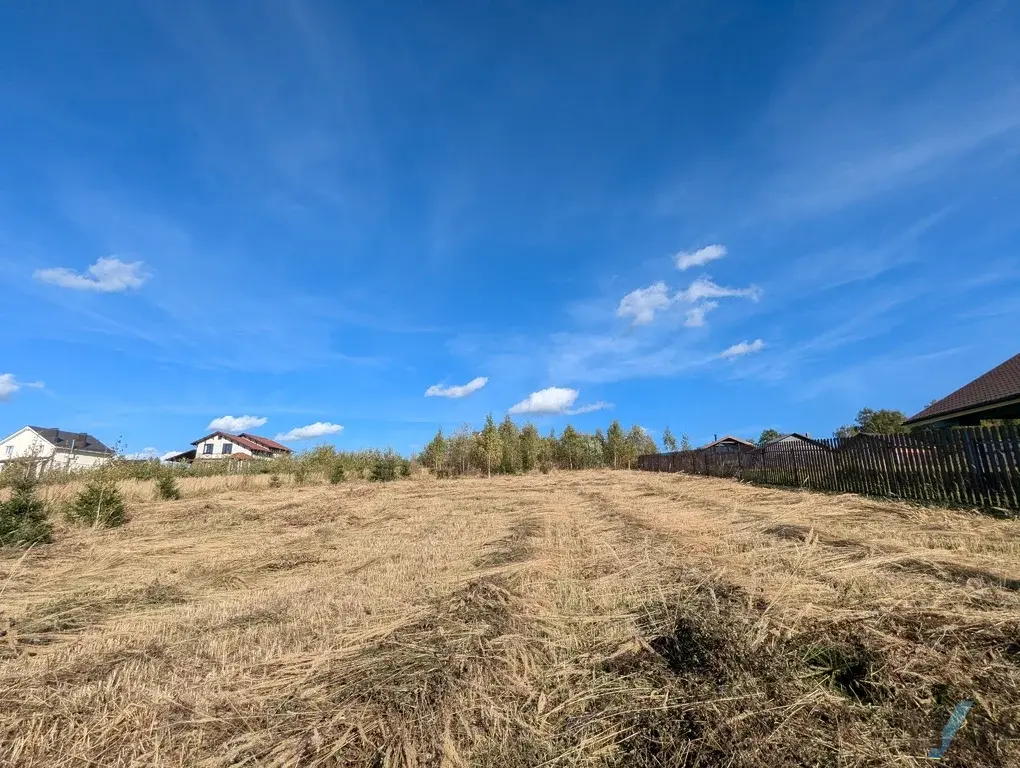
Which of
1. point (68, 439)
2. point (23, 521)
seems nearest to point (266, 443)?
point (68, 439)

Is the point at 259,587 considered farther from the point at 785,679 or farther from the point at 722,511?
the point at 722,511

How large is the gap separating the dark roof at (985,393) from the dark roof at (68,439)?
240 feet

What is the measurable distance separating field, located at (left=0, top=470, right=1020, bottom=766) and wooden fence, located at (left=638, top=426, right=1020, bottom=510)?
10.2 feet

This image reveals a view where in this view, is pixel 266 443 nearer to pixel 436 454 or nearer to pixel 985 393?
pixel 436 454

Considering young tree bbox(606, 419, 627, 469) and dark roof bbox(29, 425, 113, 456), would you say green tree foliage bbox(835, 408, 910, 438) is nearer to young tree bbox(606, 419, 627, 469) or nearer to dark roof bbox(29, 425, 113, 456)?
young tree bbox(606, 419, 627, 469)

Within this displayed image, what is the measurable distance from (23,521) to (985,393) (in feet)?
87.7

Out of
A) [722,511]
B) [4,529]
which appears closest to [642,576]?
[722,511]

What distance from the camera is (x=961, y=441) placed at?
806 cm

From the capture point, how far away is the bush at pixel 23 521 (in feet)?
23.6

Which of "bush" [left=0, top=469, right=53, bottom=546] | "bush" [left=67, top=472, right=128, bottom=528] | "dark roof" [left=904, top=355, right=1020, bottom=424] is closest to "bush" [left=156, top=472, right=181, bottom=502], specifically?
"bush" [left=67, top=472, right=128, bottom=528]

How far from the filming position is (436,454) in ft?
106

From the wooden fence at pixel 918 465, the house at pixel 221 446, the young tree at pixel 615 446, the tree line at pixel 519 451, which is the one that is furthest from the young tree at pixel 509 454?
the house at pixel 221 446

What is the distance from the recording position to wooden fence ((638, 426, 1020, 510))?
7367 mm

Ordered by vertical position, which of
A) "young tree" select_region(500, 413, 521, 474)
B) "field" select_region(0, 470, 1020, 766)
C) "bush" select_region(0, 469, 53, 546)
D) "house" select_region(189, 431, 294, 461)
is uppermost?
"house" select_region(189, 431, 294, 461)
